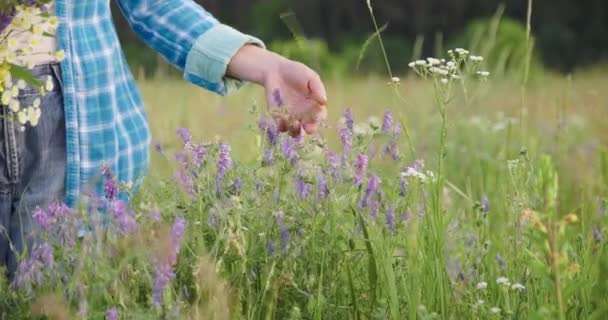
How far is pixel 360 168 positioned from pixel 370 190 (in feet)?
0.15

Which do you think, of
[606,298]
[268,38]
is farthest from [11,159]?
[268,38]

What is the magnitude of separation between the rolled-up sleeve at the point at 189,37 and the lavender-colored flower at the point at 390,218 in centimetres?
49

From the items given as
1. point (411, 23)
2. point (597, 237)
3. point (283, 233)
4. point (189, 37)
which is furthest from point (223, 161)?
point (411, 23)

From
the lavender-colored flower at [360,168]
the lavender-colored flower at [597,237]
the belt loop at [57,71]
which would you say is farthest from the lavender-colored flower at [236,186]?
the lavender-colored flower at [597,237]

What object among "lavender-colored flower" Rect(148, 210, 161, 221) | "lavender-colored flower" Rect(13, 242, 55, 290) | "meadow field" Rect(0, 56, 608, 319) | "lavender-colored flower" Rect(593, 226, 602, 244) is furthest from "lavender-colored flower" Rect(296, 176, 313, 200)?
"lavender-colored flower" Rect(593, 226, 602, 244)

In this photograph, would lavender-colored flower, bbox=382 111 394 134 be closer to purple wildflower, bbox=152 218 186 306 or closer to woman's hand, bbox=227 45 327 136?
woman's hand, bbox=227 45 327 136

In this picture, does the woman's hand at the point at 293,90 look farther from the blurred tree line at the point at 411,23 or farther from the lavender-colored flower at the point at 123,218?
the blurred tree line at the point at 411,23

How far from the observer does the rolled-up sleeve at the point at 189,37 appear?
2113mm

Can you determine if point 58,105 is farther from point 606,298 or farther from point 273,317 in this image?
point 606,298

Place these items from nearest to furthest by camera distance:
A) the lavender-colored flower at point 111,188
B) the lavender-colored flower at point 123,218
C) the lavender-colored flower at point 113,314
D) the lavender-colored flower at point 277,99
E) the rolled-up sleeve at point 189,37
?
the lavender-colored flower at point 113,314
the lavender-colored flower at point 123,218
the lavender-colored flower at point 111,188
the lavender-colored flower at point 277,99
the rolled-up sleeve at point 189,37

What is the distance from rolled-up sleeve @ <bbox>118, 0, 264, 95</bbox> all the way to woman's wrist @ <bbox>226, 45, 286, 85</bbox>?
17 mm

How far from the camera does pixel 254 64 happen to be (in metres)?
2.05

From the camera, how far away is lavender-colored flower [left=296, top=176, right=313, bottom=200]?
1830mm

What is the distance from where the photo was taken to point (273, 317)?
5.78ft
